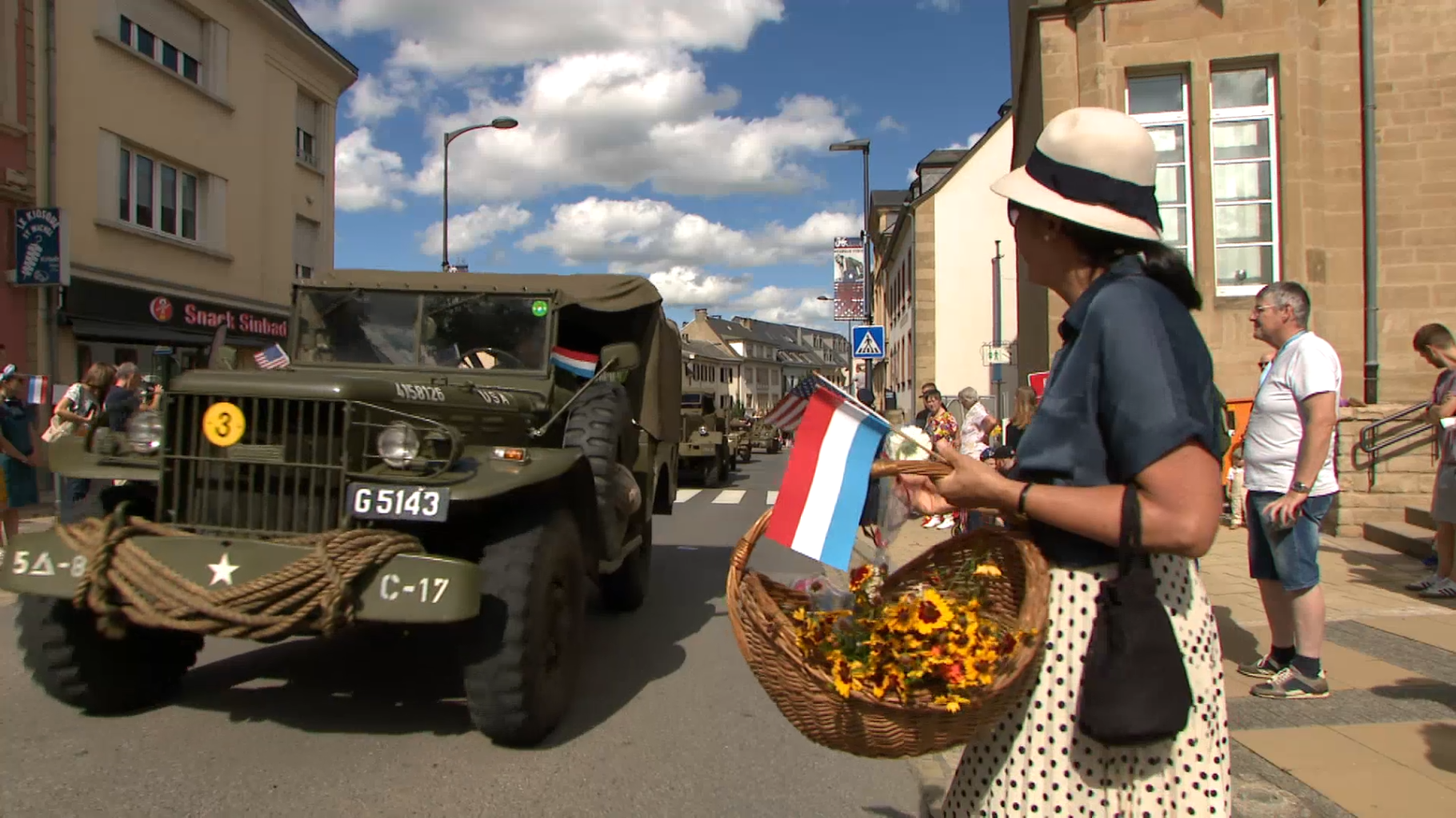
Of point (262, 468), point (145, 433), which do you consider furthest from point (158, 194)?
point (262, 468)

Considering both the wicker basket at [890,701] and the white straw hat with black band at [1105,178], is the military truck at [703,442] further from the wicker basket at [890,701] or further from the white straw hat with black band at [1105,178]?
the white straw hat with black band at [1105,178]

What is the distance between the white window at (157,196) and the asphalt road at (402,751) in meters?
13.2

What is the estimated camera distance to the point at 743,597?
1809 millimetres

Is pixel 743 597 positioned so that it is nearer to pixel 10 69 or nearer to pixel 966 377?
pixel 10 69

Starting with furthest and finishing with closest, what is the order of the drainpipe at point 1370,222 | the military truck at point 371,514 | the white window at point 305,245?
the white window at point 305,245 < the drainpipe at point 1370,222 < the military truck at point 371,514

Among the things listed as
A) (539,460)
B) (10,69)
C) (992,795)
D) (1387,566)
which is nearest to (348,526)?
(539,460)

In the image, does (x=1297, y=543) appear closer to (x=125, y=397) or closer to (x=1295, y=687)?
(x=1295, y=687)

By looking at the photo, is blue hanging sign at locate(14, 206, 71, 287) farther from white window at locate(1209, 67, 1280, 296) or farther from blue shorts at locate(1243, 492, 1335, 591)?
blue shorts at locate(1243, 492, 1335, 591)

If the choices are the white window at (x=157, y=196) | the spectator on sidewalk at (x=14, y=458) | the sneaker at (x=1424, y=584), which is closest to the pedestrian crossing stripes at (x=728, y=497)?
the spectator on sidewalk at (x=14, y=458)

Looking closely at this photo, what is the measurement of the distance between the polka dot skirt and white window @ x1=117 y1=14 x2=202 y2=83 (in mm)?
19077

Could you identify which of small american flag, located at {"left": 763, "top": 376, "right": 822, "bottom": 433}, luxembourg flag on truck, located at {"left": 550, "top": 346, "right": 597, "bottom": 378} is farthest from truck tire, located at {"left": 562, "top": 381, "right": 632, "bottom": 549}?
small american flag, located at {"left": 763, "top": 376, "right": 822, "bottom": 433}

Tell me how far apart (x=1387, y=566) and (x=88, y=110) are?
59.1 ft

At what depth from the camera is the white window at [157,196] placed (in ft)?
54.5

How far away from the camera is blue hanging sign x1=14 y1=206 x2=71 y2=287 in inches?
531
